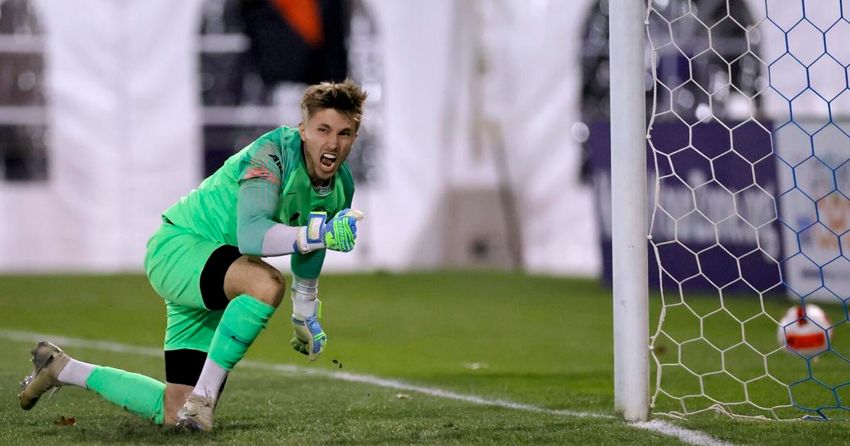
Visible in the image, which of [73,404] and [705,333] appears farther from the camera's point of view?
[705,333]

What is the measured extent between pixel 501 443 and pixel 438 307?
276 inches

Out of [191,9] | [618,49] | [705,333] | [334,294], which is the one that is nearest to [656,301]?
[705,333]

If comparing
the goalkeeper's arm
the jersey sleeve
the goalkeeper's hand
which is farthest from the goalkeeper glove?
the goalkeeper's hand

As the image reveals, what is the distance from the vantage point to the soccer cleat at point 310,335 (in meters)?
5.05

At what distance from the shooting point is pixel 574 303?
1181cm

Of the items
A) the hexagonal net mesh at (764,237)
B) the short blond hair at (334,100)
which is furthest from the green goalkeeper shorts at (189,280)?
the hexagonal net mesh at (764,237)

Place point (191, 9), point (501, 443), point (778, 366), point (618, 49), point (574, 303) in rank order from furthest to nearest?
point (191, 9) < point (574, 303) < point (778, 366) < point (618, 49) < point (501, 443)

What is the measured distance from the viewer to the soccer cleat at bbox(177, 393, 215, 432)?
4695mm

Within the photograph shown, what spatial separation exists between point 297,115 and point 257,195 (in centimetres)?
1139

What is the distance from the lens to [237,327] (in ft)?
15.1

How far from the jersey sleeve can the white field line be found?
1616 millimetres

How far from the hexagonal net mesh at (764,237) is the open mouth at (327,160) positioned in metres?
A: 1.83

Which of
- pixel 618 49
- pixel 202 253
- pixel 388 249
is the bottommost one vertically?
pixel 388 249

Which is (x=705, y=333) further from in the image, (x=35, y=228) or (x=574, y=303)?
(x=35, y=228)
